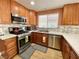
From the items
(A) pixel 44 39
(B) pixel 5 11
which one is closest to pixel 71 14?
(A) pixel 44 39

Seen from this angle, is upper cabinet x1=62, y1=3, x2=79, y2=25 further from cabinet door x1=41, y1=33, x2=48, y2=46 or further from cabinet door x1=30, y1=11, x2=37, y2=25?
cabinet door x1=30, y1=11, x2=37, y2=25

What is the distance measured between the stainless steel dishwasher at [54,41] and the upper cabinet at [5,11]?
2.25 metres

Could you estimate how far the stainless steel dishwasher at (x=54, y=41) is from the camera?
3.18m

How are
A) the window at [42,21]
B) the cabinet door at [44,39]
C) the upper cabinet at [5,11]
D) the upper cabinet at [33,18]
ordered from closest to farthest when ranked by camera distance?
the upper cabinet at [5,11], the cabinet door at [44,39], the upper cabinet at [33,18], the window at [42,21]

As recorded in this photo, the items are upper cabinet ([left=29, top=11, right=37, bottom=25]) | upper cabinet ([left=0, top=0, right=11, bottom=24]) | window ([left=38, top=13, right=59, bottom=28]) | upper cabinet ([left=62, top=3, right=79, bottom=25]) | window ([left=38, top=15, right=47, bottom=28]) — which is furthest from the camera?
window ([left=38, top=15, right=47, bottom=28])

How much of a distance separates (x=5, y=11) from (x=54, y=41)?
2654 mm

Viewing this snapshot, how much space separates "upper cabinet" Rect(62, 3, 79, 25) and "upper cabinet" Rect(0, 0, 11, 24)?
8.56ft

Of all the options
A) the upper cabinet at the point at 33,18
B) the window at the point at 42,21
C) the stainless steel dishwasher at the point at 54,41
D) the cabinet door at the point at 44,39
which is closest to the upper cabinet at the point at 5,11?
the upper cabinet at the point at 33,18

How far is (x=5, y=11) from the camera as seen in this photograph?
2.41 meters

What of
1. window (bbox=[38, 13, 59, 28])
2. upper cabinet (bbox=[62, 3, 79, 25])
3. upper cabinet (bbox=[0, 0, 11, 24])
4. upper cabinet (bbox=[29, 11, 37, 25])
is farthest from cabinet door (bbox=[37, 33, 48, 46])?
upper cabinet (bbox=[0, 0, 11, 24])

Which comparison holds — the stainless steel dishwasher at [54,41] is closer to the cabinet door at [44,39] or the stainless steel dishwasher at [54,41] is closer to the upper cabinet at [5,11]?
the cabinet door at [44,39]

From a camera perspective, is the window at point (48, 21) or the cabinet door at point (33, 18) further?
the cabinet door at point (33, 18)

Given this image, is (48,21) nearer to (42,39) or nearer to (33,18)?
(33,18)

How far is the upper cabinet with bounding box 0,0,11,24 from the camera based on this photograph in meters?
2.27
